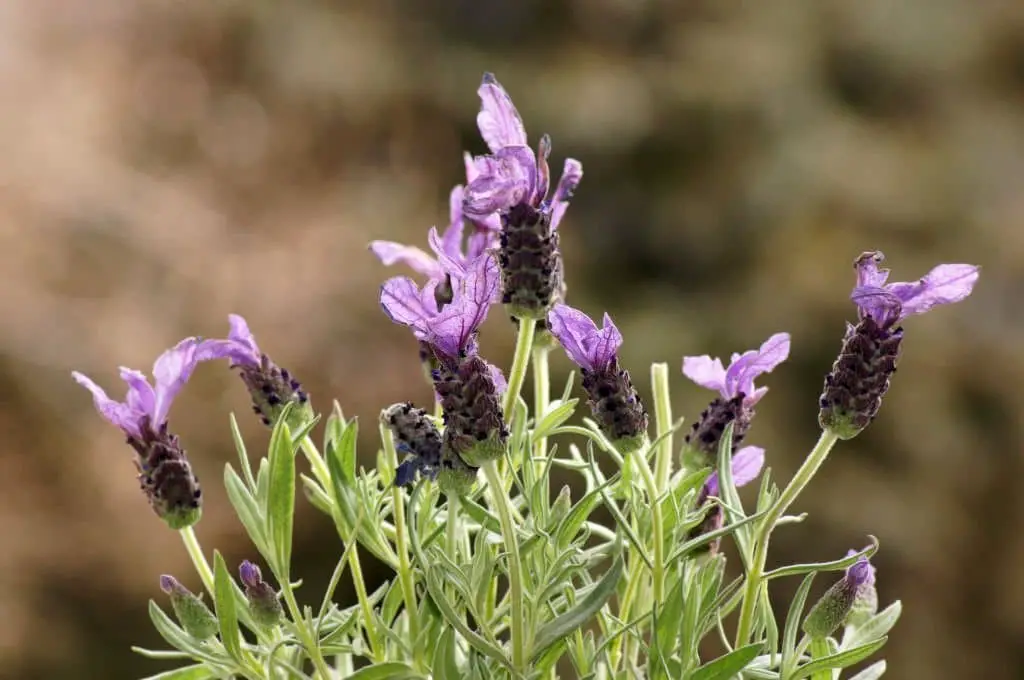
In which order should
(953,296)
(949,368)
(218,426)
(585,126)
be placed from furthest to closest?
1. (585,126)
2. (949,368)
3. (218,426)
4. (953,296)

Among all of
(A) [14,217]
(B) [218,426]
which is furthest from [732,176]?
(A) [14,217]

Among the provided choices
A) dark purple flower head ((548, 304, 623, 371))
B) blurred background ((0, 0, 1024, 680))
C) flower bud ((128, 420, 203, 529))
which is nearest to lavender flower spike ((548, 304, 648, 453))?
dark purple flower head ((548, 304, 623, 371))

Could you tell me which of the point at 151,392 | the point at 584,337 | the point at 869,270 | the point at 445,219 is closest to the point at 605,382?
the point at 584,337

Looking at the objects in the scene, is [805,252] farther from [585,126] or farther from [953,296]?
[953,296]

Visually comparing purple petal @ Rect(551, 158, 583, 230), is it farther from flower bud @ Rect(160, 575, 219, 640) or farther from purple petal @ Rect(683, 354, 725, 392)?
flower bud @ Rect(160, 575, 219, 640)

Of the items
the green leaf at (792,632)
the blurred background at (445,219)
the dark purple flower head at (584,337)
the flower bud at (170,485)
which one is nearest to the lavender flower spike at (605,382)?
the dark purple flower head at (584,337)

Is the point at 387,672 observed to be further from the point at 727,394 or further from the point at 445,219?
the point at 445,219
